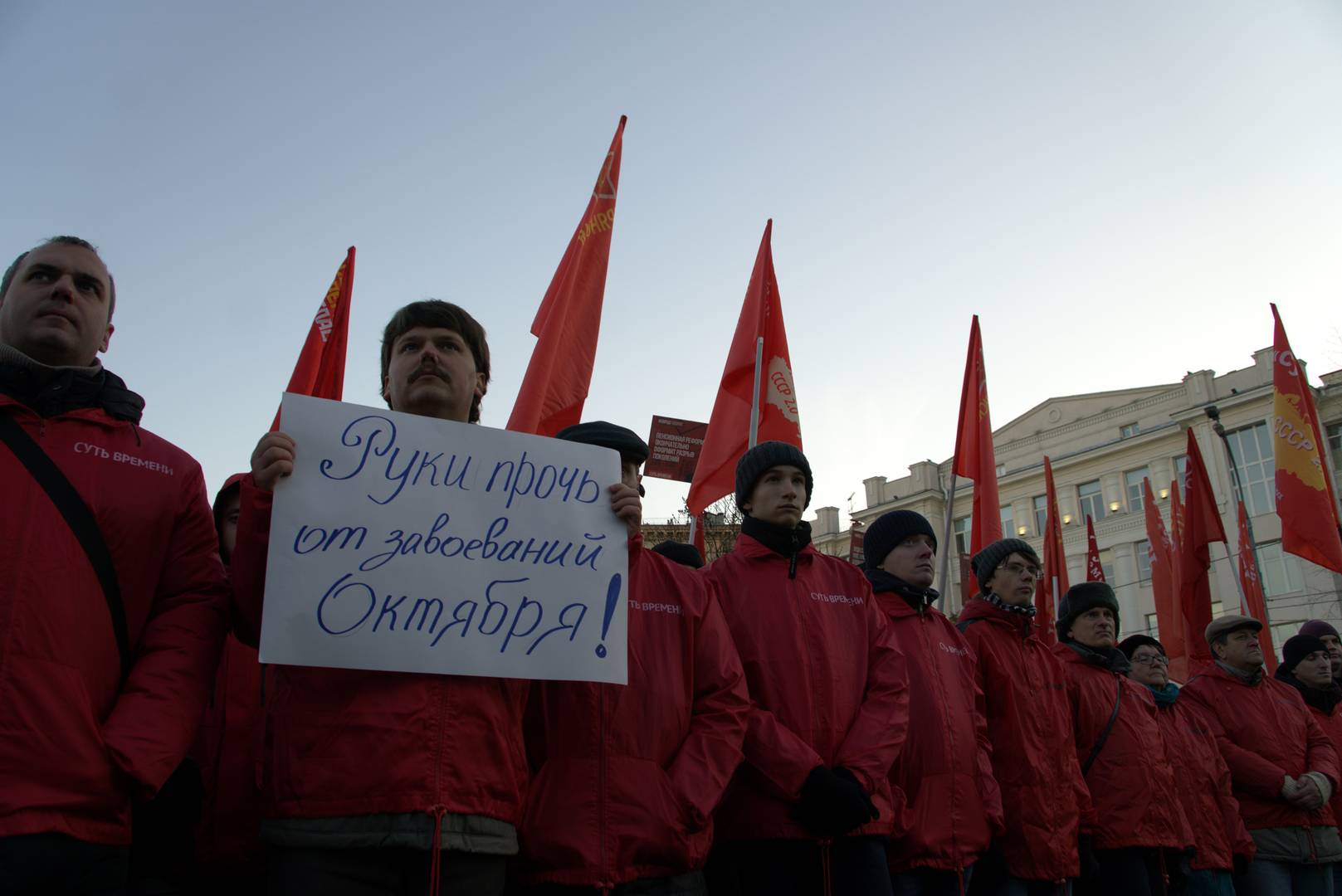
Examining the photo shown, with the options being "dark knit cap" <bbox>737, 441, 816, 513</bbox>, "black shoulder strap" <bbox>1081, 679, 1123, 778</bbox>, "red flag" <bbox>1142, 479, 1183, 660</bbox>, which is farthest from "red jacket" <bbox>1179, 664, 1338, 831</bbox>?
"red flag" <bbox>1142, 479, 1183, 660</bbox>

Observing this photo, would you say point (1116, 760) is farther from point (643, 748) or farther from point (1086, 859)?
point (643, 748)

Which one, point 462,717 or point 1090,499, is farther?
point 1090,499

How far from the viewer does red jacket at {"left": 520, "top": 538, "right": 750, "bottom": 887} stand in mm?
2738

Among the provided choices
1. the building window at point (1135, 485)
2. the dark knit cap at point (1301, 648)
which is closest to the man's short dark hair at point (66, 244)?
the dark knit cap at point (1301, 648)

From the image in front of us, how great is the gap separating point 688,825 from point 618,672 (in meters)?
0.55

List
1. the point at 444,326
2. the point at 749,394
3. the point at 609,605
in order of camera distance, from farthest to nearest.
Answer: the point at 749,394
the point at 444,326
the point at 609,605

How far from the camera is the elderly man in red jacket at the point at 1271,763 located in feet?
20.5

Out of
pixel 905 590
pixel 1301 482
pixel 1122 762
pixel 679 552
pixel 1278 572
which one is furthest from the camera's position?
pixel 1278 572

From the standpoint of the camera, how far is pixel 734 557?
12.9ft

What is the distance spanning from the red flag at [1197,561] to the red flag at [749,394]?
17.6 ft

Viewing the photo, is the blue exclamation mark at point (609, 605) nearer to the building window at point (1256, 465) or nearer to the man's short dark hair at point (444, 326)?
the man's short dark hair at point (444, 326)

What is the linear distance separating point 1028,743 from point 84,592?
4.19 meters

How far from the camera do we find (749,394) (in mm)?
6906

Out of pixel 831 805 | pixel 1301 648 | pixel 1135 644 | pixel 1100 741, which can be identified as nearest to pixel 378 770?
pixel 831 805
